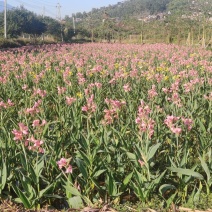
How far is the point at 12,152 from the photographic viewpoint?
3.68 metres

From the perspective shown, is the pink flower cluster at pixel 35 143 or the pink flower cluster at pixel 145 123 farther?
the pink flower cluster at pixel 145 123

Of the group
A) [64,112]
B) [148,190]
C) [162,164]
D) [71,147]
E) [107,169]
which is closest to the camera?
[148,190]

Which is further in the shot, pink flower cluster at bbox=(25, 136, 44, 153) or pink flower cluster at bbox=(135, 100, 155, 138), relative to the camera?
pink flower cluster at bbox=(135, 100, 155, 138)

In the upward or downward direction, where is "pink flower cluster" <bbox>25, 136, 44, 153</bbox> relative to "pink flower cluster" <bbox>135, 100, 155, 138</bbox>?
downward

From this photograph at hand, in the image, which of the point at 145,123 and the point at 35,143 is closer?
the point at 35,143

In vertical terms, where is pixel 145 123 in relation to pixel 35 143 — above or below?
above

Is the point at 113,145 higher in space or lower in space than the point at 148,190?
higher

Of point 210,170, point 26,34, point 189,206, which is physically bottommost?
point 189,206

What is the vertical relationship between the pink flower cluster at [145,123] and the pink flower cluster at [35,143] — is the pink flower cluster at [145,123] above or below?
above

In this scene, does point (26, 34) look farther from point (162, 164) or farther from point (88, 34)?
point (162, 164)

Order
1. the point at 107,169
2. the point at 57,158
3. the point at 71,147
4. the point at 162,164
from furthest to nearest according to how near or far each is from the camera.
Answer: the point at 71,147 → the point at 162,164 → the point at 57,158 → the point at 107,169

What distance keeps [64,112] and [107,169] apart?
2.45 meters

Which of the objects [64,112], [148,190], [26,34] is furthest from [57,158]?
[26,34]

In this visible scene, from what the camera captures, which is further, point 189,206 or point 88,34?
point 88,34
